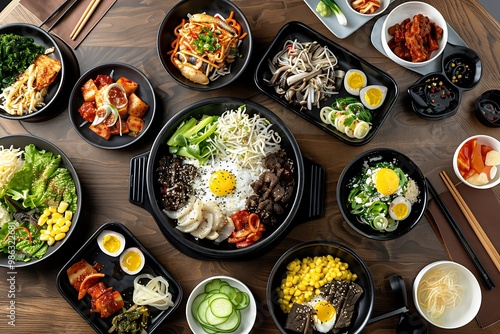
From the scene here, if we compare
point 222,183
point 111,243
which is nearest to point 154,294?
point 111,243

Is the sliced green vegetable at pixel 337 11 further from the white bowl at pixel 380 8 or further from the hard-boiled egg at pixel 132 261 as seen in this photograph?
the hard-boiled egg at pixel 132 261

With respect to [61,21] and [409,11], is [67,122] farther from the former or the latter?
[409,11]

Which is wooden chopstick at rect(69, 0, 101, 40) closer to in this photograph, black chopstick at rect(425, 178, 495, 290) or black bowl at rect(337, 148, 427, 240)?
black bowl at rect(337, 148, 427, 240)

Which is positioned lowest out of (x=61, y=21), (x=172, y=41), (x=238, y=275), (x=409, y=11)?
(x=238, y=275)

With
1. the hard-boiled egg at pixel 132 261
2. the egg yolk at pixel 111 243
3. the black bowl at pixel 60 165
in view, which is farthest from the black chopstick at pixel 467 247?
the black bowl at pixel 60 165

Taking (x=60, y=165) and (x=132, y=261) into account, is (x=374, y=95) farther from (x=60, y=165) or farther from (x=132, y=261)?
(x=60, y=165)

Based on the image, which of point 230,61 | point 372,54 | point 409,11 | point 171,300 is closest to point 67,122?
point 230,61
